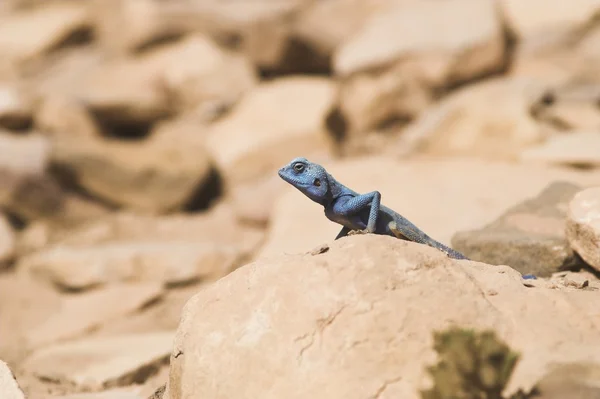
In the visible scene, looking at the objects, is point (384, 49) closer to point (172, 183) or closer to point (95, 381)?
point (172, 183)

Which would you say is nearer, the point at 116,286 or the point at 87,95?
the point at 116,286

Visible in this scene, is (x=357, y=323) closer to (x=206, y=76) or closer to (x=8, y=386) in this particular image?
(x=8, y=386)

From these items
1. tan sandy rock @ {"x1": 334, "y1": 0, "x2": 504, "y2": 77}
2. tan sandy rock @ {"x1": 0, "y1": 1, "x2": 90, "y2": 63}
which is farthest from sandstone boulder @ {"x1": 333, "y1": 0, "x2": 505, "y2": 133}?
tan sandy rock @ {"x1": 0, "y1": 1, "x2": 90, "y2": 63}

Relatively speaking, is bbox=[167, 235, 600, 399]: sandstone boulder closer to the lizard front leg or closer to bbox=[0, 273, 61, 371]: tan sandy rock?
the lizard front leg

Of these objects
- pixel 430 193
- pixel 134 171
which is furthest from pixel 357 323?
pixel 134 171

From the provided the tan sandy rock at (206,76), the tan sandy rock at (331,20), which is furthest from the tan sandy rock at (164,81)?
the tan sandy rock at (331,20)

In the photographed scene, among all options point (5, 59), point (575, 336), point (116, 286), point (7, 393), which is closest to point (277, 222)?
point (116, 286)

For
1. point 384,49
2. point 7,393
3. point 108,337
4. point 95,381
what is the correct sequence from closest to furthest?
→ 1. point 7,393
2. point 95,381
3. point 108,337
4. point 384,49

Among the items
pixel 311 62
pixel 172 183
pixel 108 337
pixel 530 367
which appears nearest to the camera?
pixel 530 367
